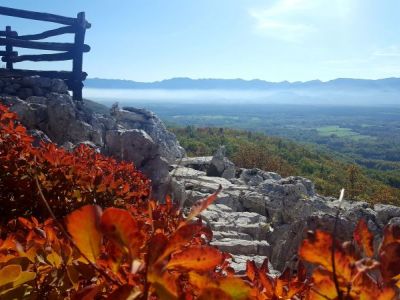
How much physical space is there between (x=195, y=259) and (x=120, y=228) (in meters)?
0.14

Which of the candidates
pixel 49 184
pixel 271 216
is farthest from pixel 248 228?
pixel 49 184

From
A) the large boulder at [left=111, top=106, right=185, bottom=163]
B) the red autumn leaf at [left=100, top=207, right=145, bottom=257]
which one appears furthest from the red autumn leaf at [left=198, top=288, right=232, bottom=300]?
the large boulder at [left=111, top=106, right=185, bottom=163]

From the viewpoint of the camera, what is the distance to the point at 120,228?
0.55 m

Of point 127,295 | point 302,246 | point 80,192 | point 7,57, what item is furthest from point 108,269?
point 7,57

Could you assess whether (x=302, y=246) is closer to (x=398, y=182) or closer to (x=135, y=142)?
(x=135, y=142)

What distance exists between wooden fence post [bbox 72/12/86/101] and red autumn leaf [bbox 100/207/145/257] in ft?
38.2

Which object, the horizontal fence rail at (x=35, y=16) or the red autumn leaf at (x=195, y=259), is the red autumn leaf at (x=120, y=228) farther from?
the horizontal fence rail at (x=35, y=16)

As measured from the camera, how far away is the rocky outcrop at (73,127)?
24.4 ft

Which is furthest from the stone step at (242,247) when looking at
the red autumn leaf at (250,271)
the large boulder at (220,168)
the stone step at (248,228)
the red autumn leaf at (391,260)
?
the red autumn leaf at (391,260)

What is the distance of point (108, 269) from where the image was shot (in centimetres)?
74

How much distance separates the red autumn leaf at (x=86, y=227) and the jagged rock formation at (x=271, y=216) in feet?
15.9

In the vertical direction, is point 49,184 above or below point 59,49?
below

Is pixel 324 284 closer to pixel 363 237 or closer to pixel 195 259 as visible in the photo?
pixel 363 237

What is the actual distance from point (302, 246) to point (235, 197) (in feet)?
27.7
